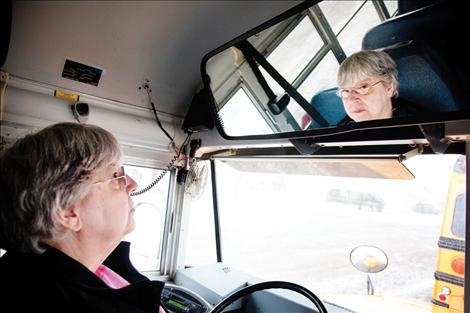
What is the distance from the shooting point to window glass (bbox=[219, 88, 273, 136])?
1525 millimetres

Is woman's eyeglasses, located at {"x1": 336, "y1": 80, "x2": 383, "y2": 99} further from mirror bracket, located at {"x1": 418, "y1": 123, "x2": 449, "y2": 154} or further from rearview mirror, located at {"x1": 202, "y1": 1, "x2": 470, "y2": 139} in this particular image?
mirror bracket, located at {"x1": 418, "y1": 123, "x2": 449, "y2": 154}

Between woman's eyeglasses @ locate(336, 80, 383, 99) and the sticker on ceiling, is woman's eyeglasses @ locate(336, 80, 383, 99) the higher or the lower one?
the lower one

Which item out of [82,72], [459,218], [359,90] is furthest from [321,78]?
[82,72]

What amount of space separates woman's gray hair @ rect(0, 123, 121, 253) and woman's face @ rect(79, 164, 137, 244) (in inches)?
1.6

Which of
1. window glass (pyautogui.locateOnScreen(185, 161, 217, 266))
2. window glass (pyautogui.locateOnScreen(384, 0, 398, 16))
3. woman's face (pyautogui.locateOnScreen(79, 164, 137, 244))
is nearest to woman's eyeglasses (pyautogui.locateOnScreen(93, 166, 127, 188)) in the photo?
woman's face (pyautogui.locateOnScreen(79, 164, 137, 244))

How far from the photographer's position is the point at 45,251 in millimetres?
873

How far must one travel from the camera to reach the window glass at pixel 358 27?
98 cm

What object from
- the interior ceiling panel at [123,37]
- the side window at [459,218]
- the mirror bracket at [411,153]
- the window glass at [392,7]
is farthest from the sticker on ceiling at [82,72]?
the side window at [459,218]

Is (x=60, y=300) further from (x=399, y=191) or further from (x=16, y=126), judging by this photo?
(x=399, y=191)

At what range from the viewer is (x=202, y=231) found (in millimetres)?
2551

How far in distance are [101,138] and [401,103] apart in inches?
36.9

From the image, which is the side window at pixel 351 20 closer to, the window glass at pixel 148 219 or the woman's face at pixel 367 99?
the woman's face at pixel 367 99

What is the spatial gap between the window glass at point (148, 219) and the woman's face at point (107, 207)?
3.98ft

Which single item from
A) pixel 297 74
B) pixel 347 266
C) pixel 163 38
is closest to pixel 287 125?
pixel 297 74
